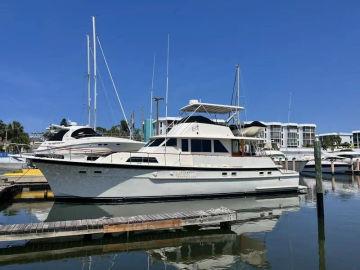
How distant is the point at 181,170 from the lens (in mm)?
19328

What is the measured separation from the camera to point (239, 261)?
9.52 m

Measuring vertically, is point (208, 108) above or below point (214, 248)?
above

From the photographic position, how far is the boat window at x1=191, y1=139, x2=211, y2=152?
20.5 m

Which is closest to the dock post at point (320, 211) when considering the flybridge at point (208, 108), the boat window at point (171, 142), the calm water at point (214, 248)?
the calm water at point (214, 248)

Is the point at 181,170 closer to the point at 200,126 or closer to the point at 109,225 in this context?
the point at 200,126

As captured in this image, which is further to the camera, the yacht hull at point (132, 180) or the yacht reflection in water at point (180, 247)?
the yacht hull at point (132, 180)

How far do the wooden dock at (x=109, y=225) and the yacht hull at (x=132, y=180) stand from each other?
6491mm

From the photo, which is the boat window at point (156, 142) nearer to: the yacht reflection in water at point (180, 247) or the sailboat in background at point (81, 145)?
the sailboat in background at point (81, 145)

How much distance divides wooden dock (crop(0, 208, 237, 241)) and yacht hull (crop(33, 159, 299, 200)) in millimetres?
6491

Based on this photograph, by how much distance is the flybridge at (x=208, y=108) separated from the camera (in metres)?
21.9

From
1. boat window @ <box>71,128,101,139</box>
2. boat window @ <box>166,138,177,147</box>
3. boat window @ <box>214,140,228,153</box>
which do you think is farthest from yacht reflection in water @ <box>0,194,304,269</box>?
boat window @ <box>71,128,101,139</box>

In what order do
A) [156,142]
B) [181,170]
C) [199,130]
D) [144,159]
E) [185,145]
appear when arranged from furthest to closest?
[156,142] → [199,130] → [185,145] → [181,170] → [144,159]

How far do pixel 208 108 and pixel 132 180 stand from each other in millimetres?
6789

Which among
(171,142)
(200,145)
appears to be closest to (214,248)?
(171,142)
